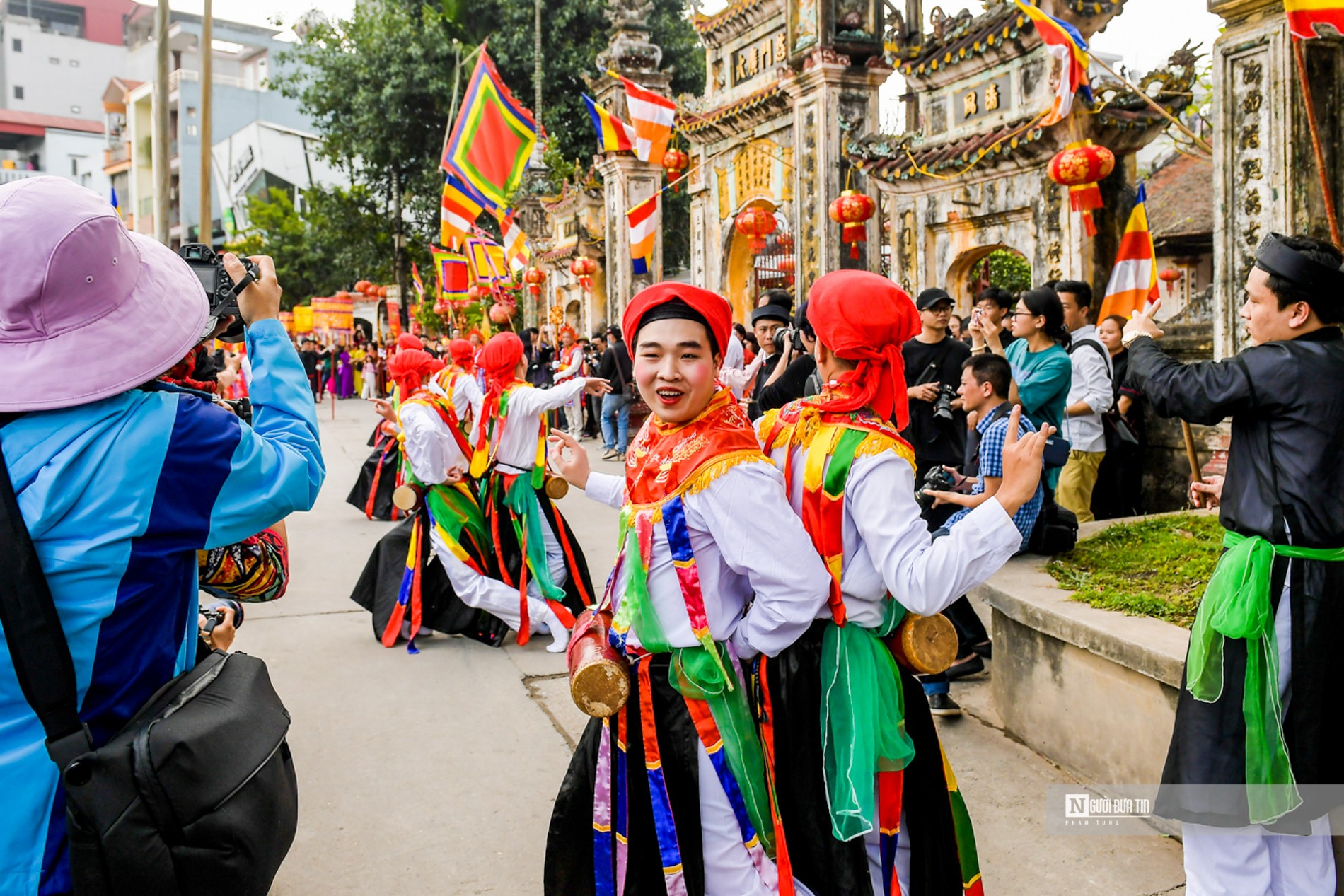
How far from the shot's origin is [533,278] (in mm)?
20125

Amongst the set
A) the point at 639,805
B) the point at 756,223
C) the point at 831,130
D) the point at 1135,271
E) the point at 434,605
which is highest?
the point at 831,130

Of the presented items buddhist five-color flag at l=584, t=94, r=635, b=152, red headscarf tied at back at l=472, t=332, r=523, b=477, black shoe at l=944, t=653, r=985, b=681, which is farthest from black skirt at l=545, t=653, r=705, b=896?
buddhist five-color flag at l=584, t=94, r=635, b=152

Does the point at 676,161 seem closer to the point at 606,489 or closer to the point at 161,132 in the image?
the point at 161,132

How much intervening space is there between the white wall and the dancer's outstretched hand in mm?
62203

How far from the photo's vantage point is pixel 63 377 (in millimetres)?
1455

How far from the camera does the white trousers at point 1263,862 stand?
241 cm

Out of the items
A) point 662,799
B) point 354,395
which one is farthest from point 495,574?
point 354,395

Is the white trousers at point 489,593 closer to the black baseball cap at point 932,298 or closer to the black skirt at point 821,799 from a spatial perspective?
the black baseball cap at point 932,298

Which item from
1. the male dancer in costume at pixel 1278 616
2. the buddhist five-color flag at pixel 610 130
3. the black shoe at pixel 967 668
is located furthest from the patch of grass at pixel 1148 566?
the buddhist five-color flag at pixel 610 130

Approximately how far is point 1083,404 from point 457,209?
11.8 m

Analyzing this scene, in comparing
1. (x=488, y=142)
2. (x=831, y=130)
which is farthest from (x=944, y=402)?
(x=488, y=142)

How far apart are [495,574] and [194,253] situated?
363cm

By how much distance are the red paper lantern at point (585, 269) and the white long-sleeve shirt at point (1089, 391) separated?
536 inches

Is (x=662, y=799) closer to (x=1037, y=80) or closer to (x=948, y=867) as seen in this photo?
(x=948, y=867)
